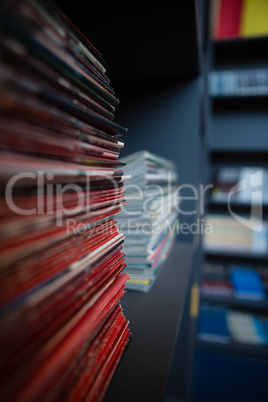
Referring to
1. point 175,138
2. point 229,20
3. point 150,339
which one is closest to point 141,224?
point 150,339

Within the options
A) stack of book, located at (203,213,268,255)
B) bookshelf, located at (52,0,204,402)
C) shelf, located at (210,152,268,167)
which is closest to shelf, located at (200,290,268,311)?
stack of book, located at (203,213,268,255)

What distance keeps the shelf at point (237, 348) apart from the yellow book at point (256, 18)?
9.66 feet

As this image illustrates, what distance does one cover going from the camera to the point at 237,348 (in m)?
2.32

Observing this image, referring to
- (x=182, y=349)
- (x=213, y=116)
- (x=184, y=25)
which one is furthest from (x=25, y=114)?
(x=213, y=116)

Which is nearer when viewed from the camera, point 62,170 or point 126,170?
point 62,170

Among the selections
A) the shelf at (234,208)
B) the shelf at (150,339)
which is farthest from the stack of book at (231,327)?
the shelf at (150,339)

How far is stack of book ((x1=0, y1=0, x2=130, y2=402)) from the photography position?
198mm

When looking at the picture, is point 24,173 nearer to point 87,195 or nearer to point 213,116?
point 87,195

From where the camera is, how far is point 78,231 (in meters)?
0.29

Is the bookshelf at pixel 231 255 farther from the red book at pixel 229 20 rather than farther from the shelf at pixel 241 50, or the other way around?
the red book at pixel 229 20

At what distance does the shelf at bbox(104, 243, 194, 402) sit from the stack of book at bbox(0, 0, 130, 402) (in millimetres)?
30

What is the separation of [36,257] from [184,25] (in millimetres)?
662

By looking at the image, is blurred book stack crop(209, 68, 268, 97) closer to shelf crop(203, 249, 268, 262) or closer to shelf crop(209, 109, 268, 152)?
shelf crop(209, 109, 268, 152)

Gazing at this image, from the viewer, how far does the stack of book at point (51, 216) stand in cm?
20
